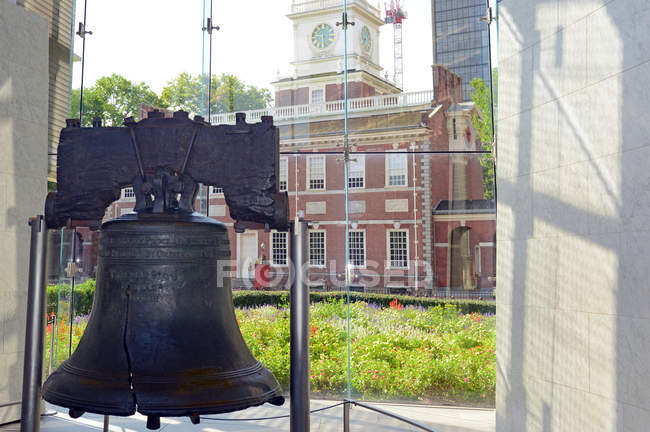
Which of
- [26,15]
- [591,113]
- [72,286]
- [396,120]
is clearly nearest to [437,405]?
[396,120]

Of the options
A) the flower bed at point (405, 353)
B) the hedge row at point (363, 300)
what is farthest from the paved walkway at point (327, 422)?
the hedge row at point (363, 300)

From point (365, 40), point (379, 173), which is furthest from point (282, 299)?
point (365, 40)

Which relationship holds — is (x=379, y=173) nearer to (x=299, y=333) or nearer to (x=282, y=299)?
(x=282, y=299)

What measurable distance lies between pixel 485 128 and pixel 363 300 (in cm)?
191

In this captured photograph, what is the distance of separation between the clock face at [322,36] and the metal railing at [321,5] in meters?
0.19

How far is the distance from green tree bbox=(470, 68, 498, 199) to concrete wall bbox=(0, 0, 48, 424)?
3.72 metres

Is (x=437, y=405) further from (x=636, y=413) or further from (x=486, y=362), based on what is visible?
(x=636, y=413)

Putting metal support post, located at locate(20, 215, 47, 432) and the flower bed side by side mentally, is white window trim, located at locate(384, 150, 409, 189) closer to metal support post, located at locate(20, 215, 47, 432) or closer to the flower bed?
the flower bed

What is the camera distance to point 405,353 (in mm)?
5148

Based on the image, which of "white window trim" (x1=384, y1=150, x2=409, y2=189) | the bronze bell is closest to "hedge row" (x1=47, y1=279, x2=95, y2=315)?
"white window trim" (x1=384, y1=150, x2=409, y2=189)

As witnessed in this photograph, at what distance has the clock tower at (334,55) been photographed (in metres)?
5.39

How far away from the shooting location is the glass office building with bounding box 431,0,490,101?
200 inches

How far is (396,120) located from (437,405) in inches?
102

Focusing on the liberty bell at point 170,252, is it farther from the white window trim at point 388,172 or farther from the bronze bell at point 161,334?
the white window trim at point 388,172
